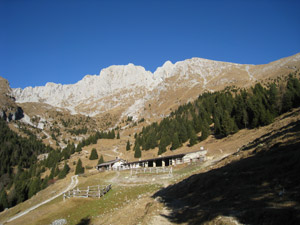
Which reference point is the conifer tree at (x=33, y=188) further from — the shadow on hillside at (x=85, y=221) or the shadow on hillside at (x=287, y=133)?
the shadow on hillside at (x=287, y=133)

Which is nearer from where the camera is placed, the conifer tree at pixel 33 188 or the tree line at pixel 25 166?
the conifer tree at pixel 33 188

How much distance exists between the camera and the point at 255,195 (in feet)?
32.8

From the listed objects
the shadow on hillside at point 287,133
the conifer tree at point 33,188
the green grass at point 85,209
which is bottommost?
the conifer tree at point 33,188

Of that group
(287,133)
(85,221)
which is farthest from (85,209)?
(287,133)

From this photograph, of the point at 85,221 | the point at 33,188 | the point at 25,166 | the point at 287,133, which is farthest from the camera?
the point at 25,166

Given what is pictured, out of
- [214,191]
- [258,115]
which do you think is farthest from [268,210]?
[258,115]

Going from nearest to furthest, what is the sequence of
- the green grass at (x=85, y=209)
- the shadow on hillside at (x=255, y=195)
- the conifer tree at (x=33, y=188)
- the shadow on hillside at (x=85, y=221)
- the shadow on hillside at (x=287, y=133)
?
the shadow on hillside at (x=255, y=195), the shadow on hillside at (x=287, y=133), the shadow on hillside at (x=85, y=221), the green grass at (x=85, y=209), the conifer tree at (x=33, y=188)

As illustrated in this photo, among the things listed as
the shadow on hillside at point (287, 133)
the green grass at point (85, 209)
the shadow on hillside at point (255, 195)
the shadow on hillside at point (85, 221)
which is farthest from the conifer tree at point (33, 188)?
the shadow on hillside at point (287, 133)

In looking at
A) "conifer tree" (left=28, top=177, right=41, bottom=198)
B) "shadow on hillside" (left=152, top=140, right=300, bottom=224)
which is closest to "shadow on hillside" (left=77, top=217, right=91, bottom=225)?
"shadow on hillside" (left=152, top=140, right=300, bottom=224)

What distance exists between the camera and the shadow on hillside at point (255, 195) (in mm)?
7293

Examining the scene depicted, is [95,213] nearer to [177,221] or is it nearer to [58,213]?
[58,213]

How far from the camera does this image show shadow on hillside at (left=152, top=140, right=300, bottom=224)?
7.29m

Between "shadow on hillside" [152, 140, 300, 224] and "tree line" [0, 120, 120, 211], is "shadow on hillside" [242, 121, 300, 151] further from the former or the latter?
"tree line" [0, 120, 120, 211]

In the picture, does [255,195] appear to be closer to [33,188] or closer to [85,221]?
[85,221]
